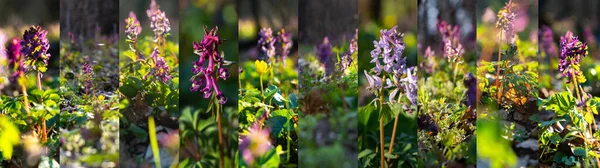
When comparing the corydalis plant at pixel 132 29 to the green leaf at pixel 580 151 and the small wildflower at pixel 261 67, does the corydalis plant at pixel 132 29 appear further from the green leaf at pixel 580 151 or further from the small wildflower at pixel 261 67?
the green leaf at pixel 580 151

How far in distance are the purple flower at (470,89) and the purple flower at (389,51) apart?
0.73 feet

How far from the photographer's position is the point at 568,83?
6.98 ft

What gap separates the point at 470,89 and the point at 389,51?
31cm

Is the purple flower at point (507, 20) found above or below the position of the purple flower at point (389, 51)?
above

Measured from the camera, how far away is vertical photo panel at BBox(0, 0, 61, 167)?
86.4 inches

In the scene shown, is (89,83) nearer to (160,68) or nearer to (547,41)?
(160,68)

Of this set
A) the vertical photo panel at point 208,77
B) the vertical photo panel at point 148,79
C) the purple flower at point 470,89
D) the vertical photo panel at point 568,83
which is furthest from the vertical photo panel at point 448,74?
the vertical photo panel at point 148,79

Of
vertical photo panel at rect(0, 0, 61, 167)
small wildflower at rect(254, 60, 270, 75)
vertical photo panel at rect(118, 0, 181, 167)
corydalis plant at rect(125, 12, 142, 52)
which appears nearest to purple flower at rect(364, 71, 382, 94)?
small wildflower at rect(254, 60, 270, 75)

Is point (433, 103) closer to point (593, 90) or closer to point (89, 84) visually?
point (593, 90)

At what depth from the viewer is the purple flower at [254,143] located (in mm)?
2172

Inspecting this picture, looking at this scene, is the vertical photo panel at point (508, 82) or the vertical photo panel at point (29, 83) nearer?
the vertical photo panel at point (508, 82)

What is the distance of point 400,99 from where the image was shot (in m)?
2.13

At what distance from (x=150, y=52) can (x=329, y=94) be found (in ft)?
2.15

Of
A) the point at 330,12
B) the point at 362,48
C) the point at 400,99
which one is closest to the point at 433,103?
the point at 400,99
